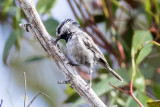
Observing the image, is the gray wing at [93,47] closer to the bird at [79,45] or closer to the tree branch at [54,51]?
the bird at [79,45]

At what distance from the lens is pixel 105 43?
7.00 feet

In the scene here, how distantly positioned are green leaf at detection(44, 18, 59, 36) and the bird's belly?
51 cm

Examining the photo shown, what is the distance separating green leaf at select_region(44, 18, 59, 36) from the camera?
1975 mm

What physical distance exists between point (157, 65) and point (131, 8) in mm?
552

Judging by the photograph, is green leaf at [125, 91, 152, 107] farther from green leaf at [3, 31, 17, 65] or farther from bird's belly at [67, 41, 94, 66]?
green leaf at [3, 31, 17, 65]

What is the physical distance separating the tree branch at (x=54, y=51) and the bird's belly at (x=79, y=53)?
0.75 ft

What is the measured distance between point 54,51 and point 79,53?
0.86ft

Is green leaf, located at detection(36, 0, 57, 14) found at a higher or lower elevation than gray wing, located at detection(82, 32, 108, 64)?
higher

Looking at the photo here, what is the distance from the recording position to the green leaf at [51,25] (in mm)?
1975

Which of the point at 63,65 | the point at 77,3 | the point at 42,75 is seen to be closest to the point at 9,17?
the point at 42,75

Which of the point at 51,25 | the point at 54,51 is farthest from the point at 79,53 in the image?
the point at 51,25

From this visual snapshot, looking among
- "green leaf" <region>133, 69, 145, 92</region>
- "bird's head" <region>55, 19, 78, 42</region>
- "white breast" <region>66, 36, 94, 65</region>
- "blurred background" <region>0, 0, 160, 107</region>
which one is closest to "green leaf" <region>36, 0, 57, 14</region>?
"blurred background" <region>0, 0, 160, 107</region>

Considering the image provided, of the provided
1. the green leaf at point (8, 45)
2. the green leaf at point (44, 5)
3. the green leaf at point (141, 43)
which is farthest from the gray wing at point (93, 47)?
the green leaf at point (8, 45)

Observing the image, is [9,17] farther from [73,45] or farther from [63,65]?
[63,65]
